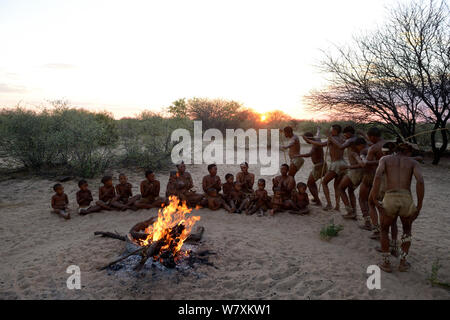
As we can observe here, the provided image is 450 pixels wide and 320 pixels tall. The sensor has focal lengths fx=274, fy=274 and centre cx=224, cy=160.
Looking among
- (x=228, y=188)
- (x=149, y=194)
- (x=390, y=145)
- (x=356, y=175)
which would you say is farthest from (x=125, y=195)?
(x=390, y=145)

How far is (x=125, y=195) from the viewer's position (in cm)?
618

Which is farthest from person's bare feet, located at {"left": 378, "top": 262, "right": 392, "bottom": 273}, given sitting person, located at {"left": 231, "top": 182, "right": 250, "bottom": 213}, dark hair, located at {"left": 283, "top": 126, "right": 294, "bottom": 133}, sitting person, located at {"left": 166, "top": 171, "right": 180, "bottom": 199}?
sitting person, located at {"left": 166, "top": 171, "right": 180, "bottom": 199}

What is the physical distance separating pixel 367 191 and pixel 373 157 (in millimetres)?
628

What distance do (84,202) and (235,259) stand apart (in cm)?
406

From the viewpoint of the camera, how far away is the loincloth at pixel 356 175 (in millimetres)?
4941

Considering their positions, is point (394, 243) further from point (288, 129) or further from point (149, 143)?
point (149, 143)

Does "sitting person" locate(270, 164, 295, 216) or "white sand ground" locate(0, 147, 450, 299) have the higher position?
"sitting person" locate(270, 164, 295, 216)

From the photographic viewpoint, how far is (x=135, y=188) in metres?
8.12

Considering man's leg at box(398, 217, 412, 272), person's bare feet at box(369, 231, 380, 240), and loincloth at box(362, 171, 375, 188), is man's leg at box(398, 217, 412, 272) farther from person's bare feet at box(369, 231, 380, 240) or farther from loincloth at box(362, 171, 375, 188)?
loincloth at box(362, 171, 375, 188)

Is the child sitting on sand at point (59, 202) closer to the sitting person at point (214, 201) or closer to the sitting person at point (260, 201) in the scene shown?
the sitting person at point (214, 201)

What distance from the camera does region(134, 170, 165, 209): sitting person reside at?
600 cm

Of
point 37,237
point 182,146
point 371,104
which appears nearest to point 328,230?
point 37,237

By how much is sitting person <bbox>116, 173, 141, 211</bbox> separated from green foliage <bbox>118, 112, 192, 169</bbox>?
3.94 meters

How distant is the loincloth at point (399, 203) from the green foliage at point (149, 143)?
8148 mm
